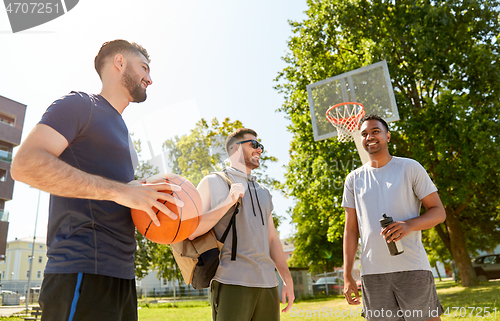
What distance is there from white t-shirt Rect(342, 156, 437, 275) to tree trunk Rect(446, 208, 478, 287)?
15467mm

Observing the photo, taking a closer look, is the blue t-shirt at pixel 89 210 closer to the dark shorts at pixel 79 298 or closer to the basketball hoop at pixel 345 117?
the dark shorts at pixel 79 298

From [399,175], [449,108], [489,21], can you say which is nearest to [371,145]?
[399,175]

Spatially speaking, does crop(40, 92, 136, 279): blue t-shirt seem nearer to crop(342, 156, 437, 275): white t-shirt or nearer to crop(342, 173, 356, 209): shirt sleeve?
crop(342, 156, 437, 275): white t-shirt

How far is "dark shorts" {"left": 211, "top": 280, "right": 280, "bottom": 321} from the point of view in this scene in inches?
122

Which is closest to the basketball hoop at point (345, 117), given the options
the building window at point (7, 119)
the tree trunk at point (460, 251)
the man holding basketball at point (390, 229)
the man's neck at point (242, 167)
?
the man holding basketball at point (390, 229)

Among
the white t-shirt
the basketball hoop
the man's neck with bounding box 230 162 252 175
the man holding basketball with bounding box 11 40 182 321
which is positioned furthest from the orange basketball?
the basketball hoop

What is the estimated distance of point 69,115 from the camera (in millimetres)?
1938

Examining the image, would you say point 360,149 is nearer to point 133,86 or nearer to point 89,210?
point 133,86

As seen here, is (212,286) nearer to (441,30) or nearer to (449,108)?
(449,108)

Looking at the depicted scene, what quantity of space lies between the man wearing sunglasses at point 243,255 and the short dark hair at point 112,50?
1350mm

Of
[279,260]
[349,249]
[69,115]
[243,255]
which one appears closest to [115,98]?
[69,115]

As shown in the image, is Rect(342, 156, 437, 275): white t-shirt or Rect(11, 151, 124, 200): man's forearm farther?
Rect(342, 156, 437, 275): white t-shirt

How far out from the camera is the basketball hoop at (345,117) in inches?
371

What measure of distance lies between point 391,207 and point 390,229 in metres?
0.40
